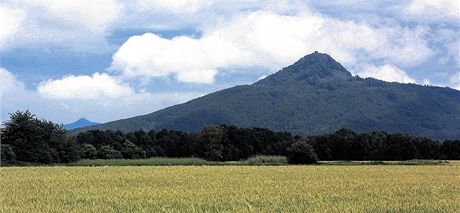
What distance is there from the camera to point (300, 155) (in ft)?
230

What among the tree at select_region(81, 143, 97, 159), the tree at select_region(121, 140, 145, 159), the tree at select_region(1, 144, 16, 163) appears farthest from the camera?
the tree at select_region(121, 140, 145, 159)

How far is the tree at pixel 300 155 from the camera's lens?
70.1 metres

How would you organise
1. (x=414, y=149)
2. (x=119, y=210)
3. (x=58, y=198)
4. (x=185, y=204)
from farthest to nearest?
(x=414, y=149)
(x=58, y=198)
(x=185, y=204)
(x=119, y=210)

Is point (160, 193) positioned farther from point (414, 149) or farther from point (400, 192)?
point (414, 149)

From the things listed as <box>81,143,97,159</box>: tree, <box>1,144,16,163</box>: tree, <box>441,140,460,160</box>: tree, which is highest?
<box>441,140,460,160</box>: tree

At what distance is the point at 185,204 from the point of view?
1853 centimetres

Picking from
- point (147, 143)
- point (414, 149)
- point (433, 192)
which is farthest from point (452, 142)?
point (433, 192)

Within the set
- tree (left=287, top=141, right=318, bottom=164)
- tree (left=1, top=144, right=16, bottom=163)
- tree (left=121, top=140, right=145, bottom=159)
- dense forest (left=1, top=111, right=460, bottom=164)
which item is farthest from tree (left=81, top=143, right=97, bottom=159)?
tree (left=287, top=141, right=318, bottom=164)

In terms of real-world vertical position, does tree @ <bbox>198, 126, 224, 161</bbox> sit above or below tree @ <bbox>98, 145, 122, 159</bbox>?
above

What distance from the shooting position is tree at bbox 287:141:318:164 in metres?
70.1

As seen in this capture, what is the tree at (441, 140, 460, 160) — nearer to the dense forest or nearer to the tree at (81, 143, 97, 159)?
the dense forest

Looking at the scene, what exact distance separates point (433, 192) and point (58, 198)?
14.6 metres

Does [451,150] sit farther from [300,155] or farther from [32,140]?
[32,140]

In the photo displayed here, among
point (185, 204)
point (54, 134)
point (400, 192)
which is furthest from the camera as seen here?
point (54, 134)
